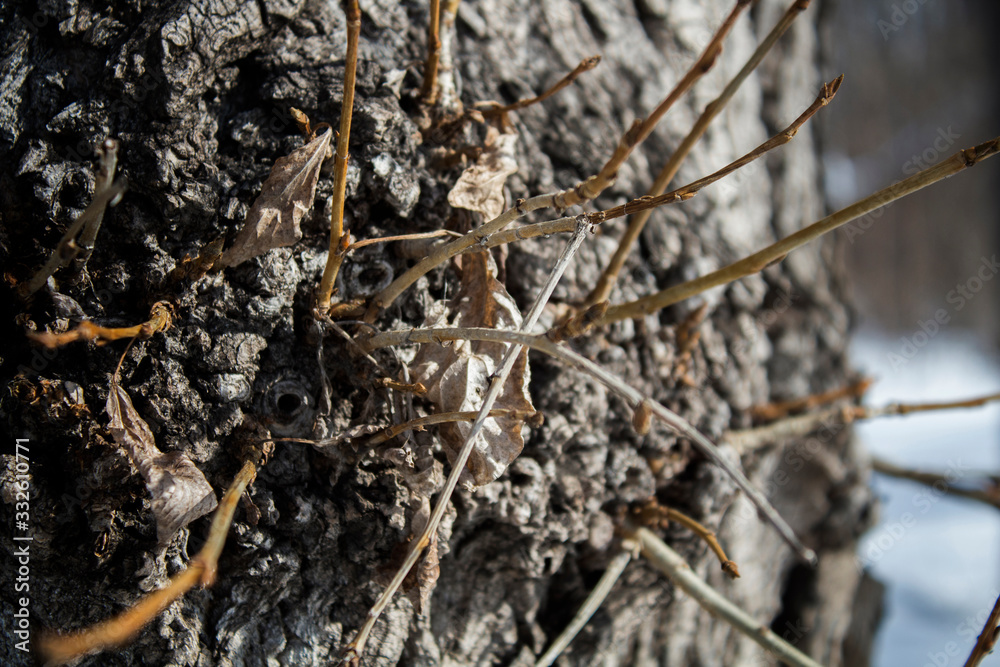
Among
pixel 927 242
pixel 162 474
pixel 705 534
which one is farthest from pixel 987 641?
pixel 927 242

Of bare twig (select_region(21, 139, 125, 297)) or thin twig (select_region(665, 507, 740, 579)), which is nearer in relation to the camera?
bare twig (select_region(21, 139, 125, 297))

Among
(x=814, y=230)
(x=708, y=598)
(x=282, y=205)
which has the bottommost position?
(x=708, y=598)

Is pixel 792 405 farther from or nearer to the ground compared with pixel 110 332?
farther from the ground

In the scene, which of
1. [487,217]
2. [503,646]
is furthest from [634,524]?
[487,217]

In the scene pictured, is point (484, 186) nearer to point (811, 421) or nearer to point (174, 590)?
point (174, 590)

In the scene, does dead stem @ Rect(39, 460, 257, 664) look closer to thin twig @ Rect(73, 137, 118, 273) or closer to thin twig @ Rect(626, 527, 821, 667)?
thin twig @ Rect(73, 137, 118, 273)

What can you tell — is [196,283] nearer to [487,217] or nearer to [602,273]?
[487,217]

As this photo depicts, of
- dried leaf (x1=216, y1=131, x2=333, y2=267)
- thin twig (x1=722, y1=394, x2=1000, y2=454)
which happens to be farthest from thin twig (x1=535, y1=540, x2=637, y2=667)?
dried leaf (x1=216, y1=131, x2=333, y2=267)

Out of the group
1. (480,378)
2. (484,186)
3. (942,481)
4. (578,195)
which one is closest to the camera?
(578,195)
